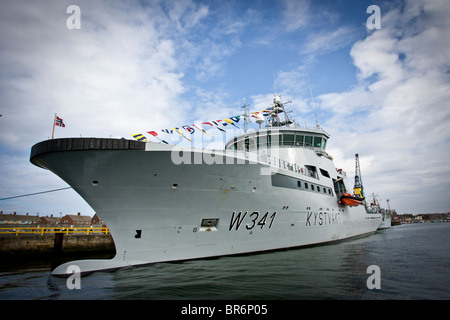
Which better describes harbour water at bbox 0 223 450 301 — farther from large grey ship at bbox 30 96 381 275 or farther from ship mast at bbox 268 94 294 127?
ship mast at bbox 268 94 294 127

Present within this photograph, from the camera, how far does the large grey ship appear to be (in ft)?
23.3

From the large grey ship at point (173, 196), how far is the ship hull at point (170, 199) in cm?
3

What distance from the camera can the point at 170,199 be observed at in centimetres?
801

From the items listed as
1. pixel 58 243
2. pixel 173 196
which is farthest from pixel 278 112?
pixel 58 243

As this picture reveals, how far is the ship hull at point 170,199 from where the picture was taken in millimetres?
7238

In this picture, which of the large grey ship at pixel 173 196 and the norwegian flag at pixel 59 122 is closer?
→ the large grey ship at pixel 173 196

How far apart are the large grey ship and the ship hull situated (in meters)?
0.03

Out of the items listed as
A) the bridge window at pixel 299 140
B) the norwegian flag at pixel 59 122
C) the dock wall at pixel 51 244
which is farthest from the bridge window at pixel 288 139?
the dock wall at pixel 51 244

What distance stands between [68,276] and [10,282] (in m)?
1.84

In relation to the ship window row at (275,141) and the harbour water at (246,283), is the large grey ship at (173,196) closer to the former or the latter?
the harbour water at (246,283)

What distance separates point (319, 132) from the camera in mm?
A: 16469

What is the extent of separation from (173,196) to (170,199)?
0.14 meters

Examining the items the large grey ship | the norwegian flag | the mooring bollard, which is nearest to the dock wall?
the mooring bollard
